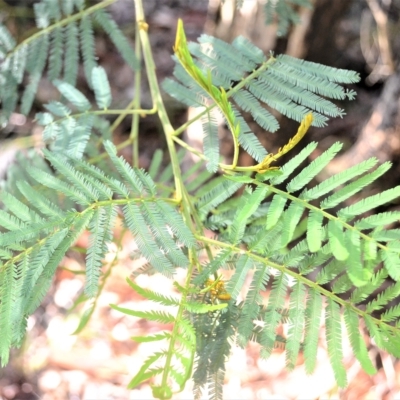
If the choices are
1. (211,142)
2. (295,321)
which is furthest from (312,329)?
(211,142)

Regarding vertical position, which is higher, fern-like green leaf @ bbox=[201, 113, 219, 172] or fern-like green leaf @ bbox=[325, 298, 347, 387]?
fern-like green leaf @ bbox=[201, 113, 219, 172]

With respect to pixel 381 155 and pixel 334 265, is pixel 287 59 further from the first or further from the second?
pixel 381 155

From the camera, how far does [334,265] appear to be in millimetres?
723

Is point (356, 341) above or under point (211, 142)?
under

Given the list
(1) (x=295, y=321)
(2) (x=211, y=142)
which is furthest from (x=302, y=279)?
(2) (x=211, y=142)

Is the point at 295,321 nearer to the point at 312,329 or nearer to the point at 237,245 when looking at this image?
the point at 312,329

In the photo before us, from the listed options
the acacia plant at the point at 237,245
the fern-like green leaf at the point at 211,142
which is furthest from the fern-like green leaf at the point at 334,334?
the fern-like green leaf at the point at 211,142

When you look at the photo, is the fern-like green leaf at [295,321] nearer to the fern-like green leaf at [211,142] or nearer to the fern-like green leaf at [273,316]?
the fern-like green leaf at [273,316]

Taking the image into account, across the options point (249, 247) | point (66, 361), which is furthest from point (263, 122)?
point (66, 361)

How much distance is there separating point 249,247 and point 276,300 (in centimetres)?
10

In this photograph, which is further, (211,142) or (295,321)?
(211,142)

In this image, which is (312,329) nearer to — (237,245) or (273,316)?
(273,316)

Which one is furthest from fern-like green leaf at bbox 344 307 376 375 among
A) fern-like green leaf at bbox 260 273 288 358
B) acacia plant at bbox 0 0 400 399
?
fern-like green leaf at bbox 260 273 288 358

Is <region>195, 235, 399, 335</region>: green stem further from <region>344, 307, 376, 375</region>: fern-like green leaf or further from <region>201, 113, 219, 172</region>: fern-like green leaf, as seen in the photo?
<region>201, 113, 219, 172</region>: fern-like green leaf
